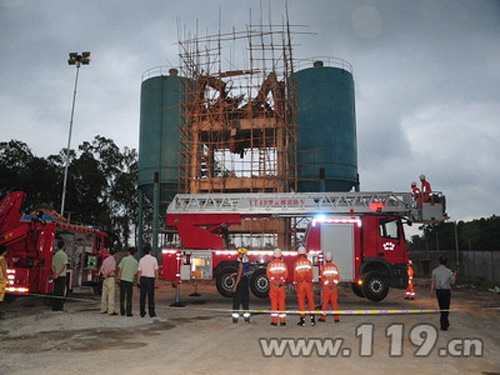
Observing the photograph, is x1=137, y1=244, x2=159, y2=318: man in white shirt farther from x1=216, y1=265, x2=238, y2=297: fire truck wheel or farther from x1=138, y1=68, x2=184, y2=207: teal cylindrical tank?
x1=138, y1=68, x2=184, y2=207: teal cylindrical tank

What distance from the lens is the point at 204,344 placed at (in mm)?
8203

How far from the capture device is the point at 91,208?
48406 millimetres

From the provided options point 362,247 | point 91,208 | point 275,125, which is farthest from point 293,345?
point 91,208

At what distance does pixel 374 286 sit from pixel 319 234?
2503 millimetres

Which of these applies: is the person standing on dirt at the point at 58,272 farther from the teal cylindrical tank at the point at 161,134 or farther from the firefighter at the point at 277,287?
the teal cylindrical tank at the point at 161,134

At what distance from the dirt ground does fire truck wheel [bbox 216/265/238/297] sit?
2.80 meters

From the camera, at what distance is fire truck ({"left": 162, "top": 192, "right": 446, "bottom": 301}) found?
49.3 feet

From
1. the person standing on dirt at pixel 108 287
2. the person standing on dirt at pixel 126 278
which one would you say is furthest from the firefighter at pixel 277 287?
the person standing on dirt at pixel 108 287

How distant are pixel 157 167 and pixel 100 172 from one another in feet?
60.0

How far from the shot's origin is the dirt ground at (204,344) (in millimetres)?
6449

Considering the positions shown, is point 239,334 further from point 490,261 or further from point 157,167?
point 157,167

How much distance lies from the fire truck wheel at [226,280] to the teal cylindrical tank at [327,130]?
18.3 meters

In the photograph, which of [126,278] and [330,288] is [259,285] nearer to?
[330,288]

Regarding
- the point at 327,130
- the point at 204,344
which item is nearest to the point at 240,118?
the point at 327,130
